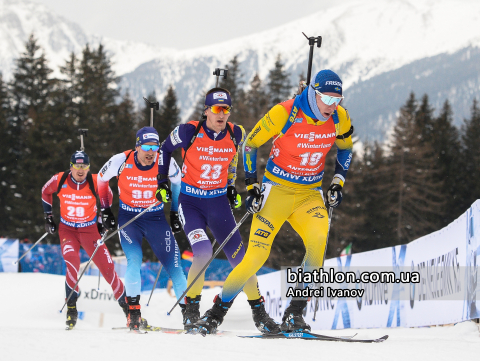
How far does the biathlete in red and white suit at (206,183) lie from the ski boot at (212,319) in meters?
0.82

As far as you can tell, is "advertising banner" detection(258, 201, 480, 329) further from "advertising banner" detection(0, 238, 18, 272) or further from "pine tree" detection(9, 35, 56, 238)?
"pine tree" detection(9, 35, 56, 238)

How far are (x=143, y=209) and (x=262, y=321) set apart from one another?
8.23ft

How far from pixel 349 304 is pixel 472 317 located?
3108 mm

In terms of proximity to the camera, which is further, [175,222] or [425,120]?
Result: [425,120]

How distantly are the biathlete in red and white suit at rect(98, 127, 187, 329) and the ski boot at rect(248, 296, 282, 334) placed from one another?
153 centimetres

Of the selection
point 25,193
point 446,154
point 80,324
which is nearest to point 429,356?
point 80,324

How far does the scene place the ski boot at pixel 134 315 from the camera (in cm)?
631

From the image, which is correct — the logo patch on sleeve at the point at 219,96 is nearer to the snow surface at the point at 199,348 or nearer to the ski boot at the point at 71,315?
the snow surface at the point at 199,348

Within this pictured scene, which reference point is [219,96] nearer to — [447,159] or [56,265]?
[56,265]

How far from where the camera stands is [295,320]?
4793mm

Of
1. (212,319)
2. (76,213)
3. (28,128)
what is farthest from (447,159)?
(212,319)

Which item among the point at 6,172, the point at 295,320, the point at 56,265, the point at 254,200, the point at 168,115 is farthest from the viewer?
the point at 168,115

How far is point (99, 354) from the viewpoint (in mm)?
3311

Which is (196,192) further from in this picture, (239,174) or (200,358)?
(239,174)
